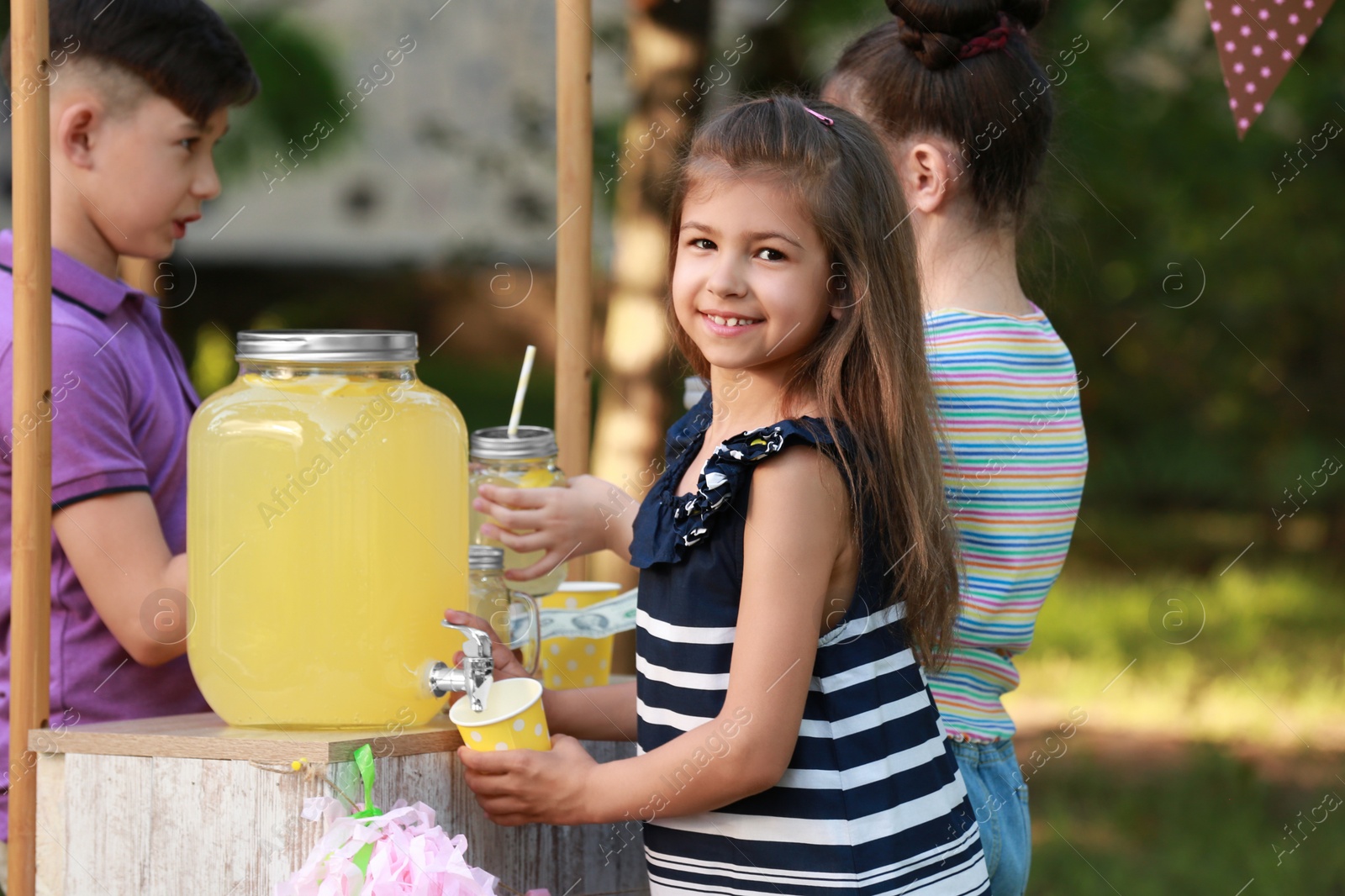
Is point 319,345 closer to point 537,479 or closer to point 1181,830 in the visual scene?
point 537,479

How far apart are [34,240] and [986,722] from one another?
123 cm

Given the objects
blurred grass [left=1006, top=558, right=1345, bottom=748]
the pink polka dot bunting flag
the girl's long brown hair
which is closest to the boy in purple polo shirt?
the girl's long brown hair

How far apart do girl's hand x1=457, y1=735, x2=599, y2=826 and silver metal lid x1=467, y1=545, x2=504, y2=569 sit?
25 cm

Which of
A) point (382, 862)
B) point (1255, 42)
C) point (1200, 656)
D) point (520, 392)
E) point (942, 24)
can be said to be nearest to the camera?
point (382, 862)

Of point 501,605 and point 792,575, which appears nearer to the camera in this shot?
point 792,575

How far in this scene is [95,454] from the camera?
5.03 feet

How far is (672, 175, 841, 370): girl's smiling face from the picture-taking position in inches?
54.5

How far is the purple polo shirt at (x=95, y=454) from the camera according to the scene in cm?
153

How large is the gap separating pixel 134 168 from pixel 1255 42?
1774mm

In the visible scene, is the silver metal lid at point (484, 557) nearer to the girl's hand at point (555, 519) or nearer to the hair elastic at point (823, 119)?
the girl's hand at point (555, 519)

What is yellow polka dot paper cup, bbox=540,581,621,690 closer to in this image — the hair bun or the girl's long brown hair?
the girl's long brown hair

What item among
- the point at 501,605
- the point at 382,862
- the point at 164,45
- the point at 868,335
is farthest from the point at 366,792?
the point at 164,45

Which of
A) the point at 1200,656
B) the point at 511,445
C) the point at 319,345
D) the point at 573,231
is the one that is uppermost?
the point at 573,231

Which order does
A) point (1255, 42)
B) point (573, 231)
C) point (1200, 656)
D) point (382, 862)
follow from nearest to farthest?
1. point (382, 862)
2. point (573, 231)
3. point (1255, 42)
4. point (1200, 656)
